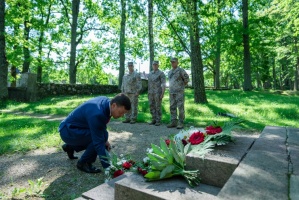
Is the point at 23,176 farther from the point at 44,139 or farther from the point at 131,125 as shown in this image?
the point at 131,125

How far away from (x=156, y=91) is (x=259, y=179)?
233 inches

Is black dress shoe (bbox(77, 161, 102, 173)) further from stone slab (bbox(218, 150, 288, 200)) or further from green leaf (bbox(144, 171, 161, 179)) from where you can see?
stone slab (bbox(218, 150, 288, 200))

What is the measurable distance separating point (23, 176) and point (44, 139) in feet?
6.52

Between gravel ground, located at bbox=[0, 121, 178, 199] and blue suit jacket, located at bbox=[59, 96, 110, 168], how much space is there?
0.45 metres

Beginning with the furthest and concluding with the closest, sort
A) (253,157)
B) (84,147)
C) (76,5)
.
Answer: (76,5)
(84,147)
(253,157)

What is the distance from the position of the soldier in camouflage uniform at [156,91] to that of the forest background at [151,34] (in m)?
3.17

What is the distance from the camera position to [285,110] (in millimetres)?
8867

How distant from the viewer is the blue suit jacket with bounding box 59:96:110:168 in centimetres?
321

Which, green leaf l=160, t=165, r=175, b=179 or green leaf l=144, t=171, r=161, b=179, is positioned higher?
green leaf l=160, t=165, r=175, b=179

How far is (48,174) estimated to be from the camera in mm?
3576

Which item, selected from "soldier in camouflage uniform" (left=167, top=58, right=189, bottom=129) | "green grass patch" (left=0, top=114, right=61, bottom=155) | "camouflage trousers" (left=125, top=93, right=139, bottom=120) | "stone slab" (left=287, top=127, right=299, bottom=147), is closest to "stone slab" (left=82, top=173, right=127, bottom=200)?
"stone slab" (left=287, top=127, right=299, bottom=147)

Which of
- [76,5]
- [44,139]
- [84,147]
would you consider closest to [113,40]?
[76,5]

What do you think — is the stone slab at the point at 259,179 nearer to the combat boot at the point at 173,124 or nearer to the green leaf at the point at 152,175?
the green leaf at the point at 152,175

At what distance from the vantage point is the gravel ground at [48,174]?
9.70 feet
